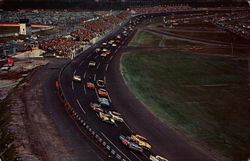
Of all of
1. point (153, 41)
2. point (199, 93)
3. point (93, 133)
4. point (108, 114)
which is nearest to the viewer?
point (93, 133)

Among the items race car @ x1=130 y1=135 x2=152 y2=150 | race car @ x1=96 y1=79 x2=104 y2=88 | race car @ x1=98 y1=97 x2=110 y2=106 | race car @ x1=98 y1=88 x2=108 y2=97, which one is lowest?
race car @ x1=130 y1=135 x2=152 y2=150

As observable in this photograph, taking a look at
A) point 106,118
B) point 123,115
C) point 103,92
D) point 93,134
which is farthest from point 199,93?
point 93,134

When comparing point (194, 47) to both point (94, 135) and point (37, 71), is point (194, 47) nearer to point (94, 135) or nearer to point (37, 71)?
point (37, 71)

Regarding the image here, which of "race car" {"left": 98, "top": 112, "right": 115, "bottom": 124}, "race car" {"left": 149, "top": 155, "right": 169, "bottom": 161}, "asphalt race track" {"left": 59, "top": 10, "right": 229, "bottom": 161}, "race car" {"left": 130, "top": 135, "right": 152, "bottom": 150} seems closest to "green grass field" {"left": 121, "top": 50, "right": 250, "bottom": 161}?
"asphalt race track" {"left": 59, "top": 10, "right": 229, "bottom": 161}

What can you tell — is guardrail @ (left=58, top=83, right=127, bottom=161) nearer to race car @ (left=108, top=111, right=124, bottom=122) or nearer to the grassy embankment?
race car @ (left=108, top=111, right=124, bottom=122)

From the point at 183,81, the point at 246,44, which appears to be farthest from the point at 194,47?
the point at 183,81

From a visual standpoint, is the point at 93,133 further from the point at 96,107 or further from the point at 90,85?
the point at 90,85

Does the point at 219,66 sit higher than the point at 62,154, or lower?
higher
